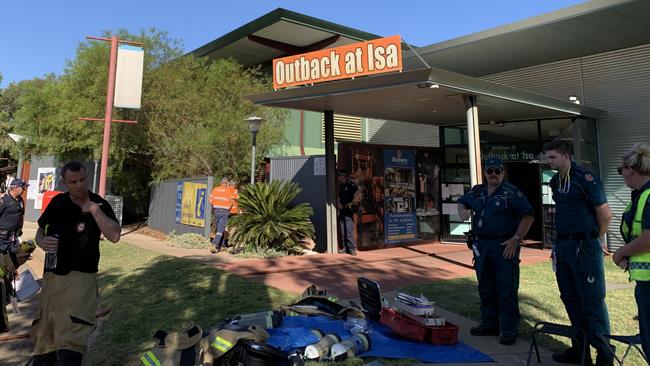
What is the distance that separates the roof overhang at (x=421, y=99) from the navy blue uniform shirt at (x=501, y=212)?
3.19m

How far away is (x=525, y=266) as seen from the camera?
28.2 ft

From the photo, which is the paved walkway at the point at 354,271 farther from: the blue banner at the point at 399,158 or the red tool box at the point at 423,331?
the blue banner at the point at 399,158

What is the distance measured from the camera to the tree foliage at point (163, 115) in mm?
15398

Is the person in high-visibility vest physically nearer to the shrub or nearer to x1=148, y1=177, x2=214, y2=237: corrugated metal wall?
the shrub

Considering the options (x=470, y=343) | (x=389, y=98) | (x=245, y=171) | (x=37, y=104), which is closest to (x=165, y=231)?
(x=245, y=171)

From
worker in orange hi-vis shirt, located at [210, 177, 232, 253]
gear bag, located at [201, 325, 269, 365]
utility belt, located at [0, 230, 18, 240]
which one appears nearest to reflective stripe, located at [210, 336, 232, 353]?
gear bag, located at [201, 325, 269, 365]

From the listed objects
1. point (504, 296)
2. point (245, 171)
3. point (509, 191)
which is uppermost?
point (245, 171)

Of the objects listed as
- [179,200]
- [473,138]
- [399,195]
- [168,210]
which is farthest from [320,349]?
[168,210]

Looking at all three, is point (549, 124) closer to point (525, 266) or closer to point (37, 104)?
point (525, 266)

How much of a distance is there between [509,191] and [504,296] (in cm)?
107

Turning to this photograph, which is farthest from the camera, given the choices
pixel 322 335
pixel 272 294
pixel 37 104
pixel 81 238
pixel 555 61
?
pixel 37 104

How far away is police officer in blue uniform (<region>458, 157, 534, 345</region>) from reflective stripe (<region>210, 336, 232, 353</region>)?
102 inches

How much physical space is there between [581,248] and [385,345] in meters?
1.97

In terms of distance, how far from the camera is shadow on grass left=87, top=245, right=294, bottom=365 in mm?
4516
